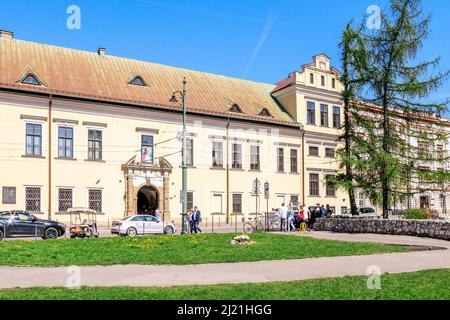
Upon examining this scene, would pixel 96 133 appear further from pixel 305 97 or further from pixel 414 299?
pixel 414 299

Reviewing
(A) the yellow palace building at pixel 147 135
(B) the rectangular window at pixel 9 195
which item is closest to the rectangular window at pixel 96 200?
(A) the yellow palace building at pixel 147 135

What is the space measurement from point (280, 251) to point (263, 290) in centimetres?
815

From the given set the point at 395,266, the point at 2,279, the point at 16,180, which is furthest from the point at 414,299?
the point at 16,180

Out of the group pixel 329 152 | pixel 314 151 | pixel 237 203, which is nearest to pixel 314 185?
pixel 314 151

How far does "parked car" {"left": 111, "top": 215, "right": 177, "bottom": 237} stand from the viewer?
31.4m

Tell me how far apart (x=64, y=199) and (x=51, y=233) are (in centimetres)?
1048

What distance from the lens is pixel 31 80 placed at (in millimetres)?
38312

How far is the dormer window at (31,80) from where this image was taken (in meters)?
38.0

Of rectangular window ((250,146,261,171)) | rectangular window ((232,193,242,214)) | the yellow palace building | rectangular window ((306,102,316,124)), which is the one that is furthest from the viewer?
rectangular window ((306,102,316,124))

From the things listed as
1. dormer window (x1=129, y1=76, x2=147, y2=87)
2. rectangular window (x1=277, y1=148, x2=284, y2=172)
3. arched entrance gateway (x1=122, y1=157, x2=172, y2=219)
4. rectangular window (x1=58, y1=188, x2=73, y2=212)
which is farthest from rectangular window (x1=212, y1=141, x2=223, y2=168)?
rectangular window (x1=58, y1=188, x2=73, y2=212)

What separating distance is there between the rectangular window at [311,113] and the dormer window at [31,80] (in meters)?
26.8

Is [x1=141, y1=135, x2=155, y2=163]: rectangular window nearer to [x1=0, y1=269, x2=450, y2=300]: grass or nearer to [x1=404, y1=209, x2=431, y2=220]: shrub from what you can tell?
[x1=404, y1=209, x2=431, y2=220]: shrub

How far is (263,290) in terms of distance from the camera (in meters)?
9.78

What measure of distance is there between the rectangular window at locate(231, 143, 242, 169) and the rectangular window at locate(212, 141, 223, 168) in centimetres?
132
